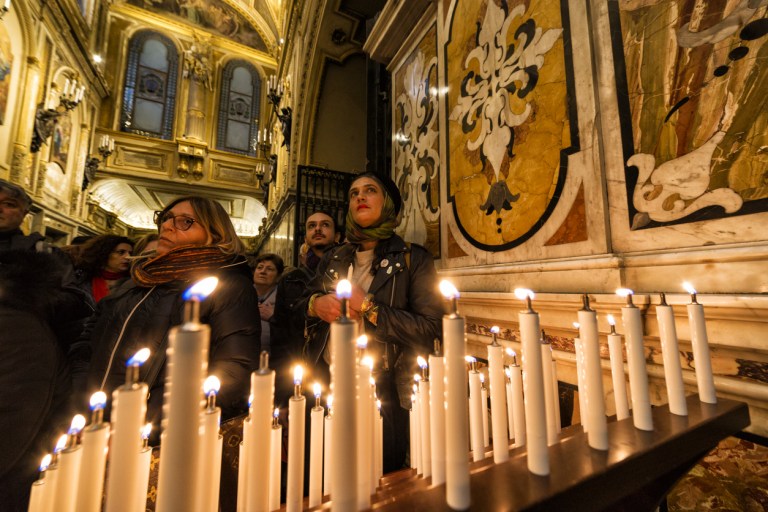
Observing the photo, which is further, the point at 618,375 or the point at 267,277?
the point at 267,277

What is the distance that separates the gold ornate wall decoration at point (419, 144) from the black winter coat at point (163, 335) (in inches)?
57.1

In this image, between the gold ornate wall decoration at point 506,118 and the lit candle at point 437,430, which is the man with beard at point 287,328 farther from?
the lit candle at point 437,430

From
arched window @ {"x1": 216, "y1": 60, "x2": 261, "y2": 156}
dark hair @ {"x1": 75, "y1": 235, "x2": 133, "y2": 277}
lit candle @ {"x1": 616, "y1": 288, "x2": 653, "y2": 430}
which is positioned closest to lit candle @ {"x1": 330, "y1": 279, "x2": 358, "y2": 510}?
lit candle @ {"x1": 616, "y1": 288, "x2": 653, "y2": 430}

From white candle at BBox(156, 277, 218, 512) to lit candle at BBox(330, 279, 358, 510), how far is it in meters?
0.16

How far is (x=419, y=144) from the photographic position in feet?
8.55

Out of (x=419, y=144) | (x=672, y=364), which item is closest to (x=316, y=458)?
(x=672, y=364)

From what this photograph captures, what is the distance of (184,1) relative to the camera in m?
13.7

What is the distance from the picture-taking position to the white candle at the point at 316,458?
2.78ft

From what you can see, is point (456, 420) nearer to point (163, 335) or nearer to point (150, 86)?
point (163, 335)

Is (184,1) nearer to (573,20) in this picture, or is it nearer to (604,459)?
(573,20)

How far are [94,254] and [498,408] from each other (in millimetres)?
3257

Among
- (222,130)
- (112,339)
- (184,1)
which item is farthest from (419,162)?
(184,1)

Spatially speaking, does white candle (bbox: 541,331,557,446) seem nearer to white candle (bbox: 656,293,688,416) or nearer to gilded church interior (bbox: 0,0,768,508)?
white candle (bbox: 656,293,688,416)

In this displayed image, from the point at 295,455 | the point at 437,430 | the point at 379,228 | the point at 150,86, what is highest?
the point at 150,86
